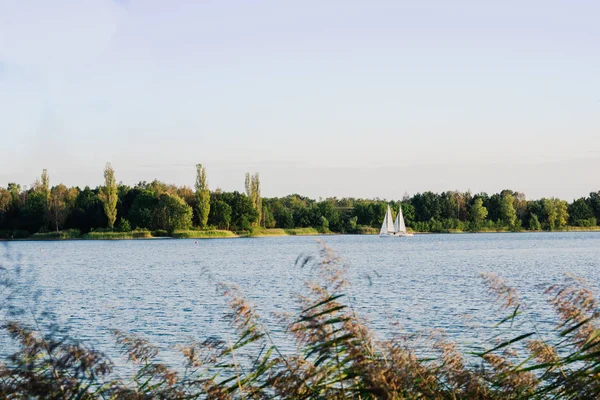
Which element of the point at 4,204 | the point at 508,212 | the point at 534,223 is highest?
the point at 4,204

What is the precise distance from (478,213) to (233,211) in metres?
52.4

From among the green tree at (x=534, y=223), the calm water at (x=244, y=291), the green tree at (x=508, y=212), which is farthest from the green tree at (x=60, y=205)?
the green tree at (x=534, y=223)

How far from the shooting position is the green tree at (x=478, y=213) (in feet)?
456

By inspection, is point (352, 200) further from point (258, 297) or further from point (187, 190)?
point (258, 297)

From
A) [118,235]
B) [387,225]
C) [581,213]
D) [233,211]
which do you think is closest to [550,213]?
[581,213]

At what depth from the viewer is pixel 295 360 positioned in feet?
17.1

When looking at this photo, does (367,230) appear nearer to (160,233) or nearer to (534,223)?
(534,223)

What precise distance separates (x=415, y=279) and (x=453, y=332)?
56.5ft

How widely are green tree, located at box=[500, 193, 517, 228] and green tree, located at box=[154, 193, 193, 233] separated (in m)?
67.2

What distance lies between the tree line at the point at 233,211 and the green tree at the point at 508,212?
0.13 feet

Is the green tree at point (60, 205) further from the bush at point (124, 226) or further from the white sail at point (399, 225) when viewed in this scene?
the white sail at point (399, 225)

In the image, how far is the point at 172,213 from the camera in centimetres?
10475

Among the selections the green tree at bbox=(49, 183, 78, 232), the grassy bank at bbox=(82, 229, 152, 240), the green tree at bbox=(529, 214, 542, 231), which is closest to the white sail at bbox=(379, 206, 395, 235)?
the grassy bank at bbox=(82, 229, 152, 240)

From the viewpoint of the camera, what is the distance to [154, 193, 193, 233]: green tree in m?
103
